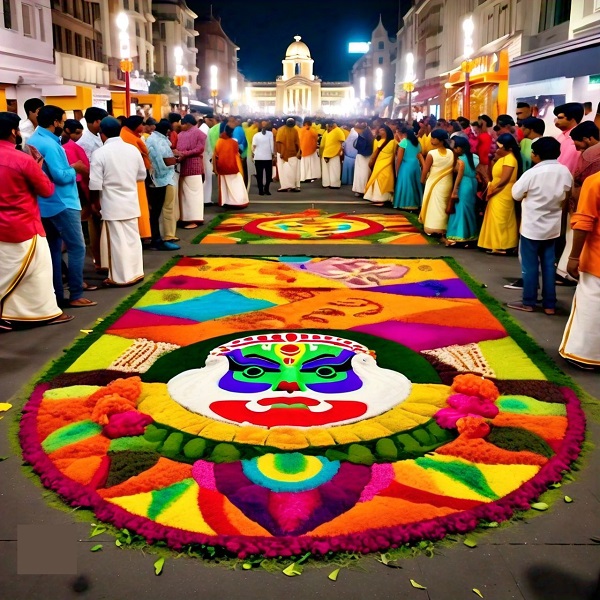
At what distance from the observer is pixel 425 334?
5.75m

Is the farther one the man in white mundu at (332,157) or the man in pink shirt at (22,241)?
the man in white mundu at (332,157)

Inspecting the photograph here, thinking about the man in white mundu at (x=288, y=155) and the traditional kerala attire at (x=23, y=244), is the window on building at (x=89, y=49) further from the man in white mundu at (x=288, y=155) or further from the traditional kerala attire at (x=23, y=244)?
the traditional kerala attire at (x=23, y=244)

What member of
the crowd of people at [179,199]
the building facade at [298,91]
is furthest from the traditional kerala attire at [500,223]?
the building facade at [298,91]

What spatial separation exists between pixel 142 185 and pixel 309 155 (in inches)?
390

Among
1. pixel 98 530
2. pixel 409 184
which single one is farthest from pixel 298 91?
pixel 98 530

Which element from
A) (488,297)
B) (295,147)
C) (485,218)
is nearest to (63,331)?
(488,297)

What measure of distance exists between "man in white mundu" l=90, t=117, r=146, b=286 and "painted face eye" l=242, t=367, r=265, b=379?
3.01 metres

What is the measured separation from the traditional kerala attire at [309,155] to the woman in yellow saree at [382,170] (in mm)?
3900

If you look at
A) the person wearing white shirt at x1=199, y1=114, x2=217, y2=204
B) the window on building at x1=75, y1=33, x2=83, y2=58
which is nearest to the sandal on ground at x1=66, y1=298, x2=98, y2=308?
the person wearing white shirt at x1=199, y1=114, x2=217, y2=204

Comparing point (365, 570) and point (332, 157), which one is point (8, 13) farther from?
point (365, 570)

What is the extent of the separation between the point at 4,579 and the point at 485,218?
741cm

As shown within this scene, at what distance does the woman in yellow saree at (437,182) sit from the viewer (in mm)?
9648

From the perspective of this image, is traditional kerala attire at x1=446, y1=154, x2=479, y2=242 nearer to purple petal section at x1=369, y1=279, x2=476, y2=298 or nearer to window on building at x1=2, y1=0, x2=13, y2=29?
purple petal section at x1=369, y1=279, x2=476, y2=298

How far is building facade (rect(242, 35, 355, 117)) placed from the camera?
106562 millimetres
